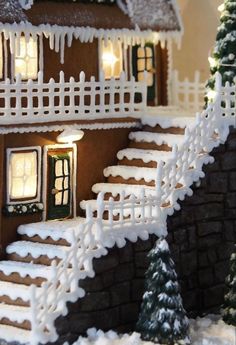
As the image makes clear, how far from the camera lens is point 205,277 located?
831 inches

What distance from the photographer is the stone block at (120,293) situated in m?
19.2

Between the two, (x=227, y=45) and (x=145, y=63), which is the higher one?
(x=227, y=45)

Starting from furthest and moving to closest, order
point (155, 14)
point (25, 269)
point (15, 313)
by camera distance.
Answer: point (155, 14), point (25, 269), point (15, 313)

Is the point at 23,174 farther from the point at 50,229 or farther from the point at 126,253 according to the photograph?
the point at 126,253

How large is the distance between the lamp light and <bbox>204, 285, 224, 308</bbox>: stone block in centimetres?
413

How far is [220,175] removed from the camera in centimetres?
2116

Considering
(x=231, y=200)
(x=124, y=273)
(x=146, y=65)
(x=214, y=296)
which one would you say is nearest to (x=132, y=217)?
(x=124, y=273)

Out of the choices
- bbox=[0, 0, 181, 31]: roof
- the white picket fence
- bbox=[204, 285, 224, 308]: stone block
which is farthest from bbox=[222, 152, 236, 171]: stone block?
bbox=[0, 0, 181, 31]: roof

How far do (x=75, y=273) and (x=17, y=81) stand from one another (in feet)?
13.5

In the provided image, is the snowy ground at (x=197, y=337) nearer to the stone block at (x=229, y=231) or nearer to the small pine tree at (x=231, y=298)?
the small pine tree at (x=231, y=298)

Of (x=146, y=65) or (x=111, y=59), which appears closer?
(x=111, y=59)

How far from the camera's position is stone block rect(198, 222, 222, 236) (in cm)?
2094

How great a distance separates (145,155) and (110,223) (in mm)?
2954

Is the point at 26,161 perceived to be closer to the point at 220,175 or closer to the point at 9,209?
the point at 9,209
